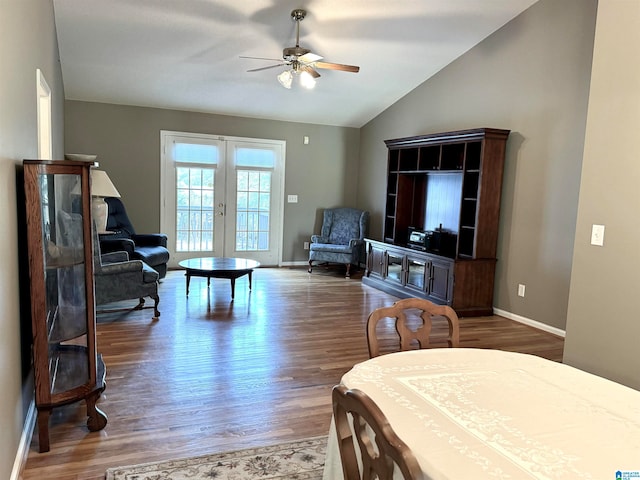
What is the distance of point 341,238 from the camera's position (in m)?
7.75

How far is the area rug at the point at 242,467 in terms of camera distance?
85.4 inches

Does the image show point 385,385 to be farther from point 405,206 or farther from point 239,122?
point 239,122

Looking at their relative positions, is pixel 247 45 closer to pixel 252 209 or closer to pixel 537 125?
pixel 252 209

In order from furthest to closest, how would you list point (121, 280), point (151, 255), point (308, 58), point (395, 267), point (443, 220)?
point (395, 267) < point (443, 220) < point (151, 255) < point (121, 280) < point (308, 58)

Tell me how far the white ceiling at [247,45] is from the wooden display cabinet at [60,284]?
2767 mm

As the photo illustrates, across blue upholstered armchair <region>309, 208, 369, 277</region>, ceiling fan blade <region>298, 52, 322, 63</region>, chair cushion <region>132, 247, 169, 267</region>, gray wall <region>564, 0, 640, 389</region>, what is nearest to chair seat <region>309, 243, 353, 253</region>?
blue upholstered armchair <region>309, 208, 369, 277</region>

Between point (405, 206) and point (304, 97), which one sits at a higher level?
point (304, 97)

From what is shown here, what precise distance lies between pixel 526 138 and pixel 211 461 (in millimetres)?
4299

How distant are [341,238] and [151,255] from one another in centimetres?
312

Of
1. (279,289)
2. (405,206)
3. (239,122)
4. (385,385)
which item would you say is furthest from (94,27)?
(385,385)

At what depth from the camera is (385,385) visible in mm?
1521

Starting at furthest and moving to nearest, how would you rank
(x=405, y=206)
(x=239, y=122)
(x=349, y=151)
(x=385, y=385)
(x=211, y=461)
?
(x=349, y=151) → (x=239, y=122) → (x=405, y=206) → (x=211, y=461) → (x=385, y=385)

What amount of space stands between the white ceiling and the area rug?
3.91 metres

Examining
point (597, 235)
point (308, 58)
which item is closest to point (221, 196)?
point (308, 58)
